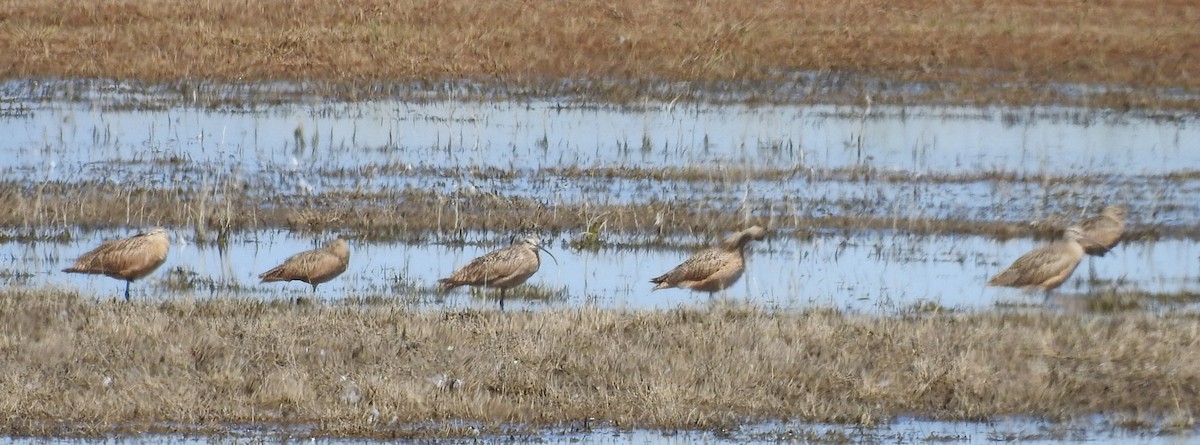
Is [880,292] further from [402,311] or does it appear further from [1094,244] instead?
[402,311]

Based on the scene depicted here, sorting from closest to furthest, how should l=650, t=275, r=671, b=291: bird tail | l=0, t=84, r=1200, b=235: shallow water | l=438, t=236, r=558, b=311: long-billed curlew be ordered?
l=438, t=236, r=558, b=311: long-billed curlew → l=650, t=275, r=671, b=291: bird tail → l=0, t=84, r=1200, b=235: shallow water

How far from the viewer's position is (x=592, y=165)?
17.3 m

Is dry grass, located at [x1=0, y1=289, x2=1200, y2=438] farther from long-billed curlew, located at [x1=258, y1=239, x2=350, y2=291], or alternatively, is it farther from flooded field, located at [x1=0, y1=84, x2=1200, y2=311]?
flooded field, located at [x1=0, y1=84, x2=1200, y2=311]

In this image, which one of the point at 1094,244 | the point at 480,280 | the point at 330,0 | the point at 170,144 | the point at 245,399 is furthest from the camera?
the point at 330,0

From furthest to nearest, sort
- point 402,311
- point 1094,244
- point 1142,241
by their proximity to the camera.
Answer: point 1142,241 → point 1094,244 → point 402,311

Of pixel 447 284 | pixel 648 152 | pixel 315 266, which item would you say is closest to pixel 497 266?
pixel 447 284

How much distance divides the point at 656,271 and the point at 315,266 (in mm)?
2521

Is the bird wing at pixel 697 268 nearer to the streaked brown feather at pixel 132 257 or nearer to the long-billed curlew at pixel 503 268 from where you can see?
the long-billed curlew at pixel 503 268

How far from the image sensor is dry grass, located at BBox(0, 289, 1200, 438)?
25.6 feet

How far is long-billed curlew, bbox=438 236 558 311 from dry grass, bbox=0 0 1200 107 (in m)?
13.0

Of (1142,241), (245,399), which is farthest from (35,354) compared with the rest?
(1142,241)

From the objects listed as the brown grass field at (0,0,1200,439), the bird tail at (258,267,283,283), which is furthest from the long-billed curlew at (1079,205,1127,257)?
the bird tail at (258,267,283,283)

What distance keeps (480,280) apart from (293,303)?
4.06 ft

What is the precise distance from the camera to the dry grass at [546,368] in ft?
25.6
